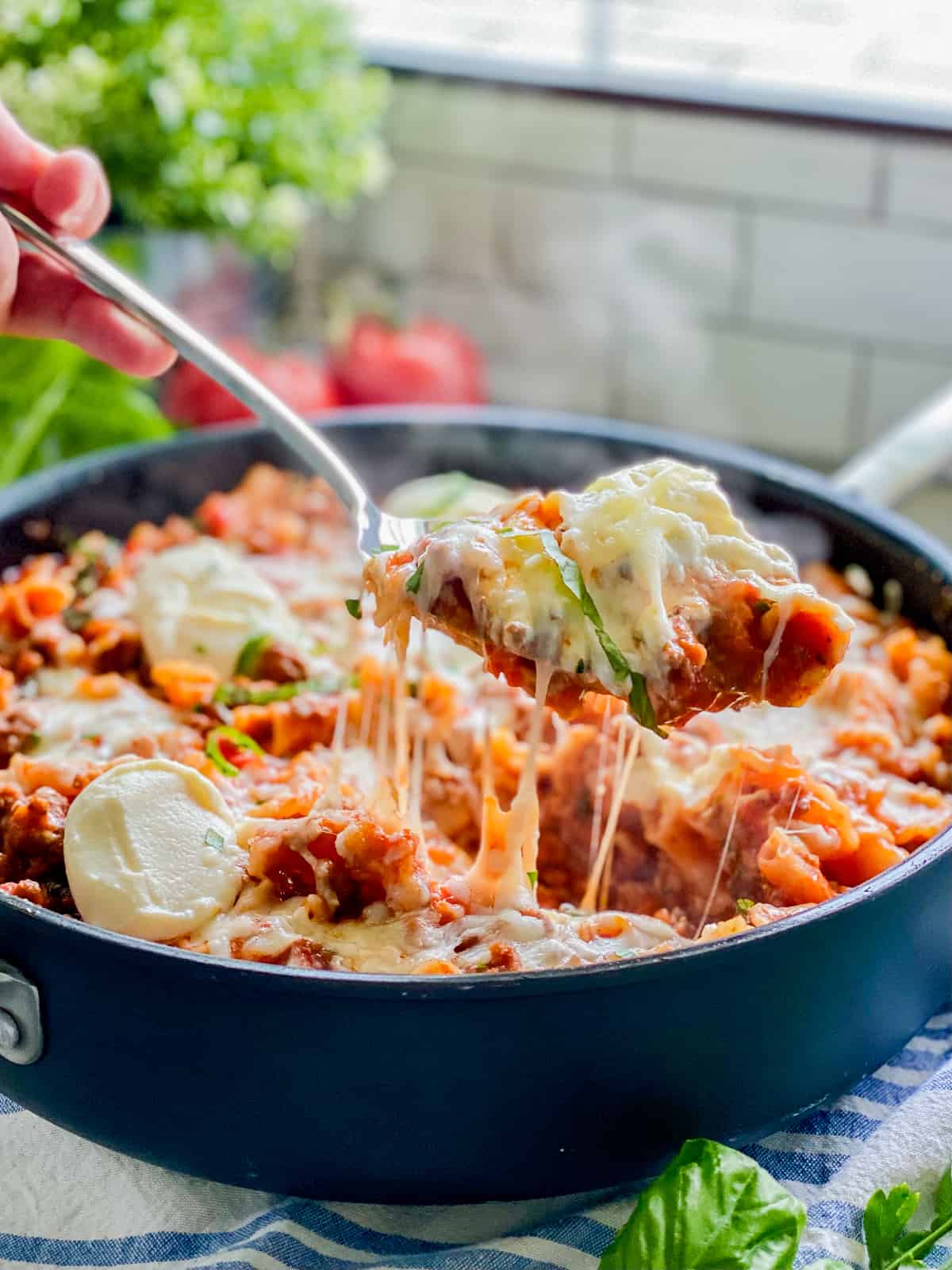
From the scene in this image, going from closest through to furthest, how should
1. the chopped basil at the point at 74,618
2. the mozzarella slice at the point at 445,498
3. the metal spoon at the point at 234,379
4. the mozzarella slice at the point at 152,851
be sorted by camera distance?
1. the mozzarella slice at the point at 152,851
2. the metal spoon at the point at 234,379
3. the chopped basil at the point at 74,618
4. the mozzarella slice at the point at 445,498

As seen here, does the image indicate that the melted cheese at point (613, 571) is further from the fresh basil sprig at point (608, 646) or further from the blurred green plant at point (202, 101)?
the blurred green plant at point (202, 101)

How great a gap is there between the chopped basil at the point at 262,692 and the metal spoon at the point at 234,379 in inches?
12.1

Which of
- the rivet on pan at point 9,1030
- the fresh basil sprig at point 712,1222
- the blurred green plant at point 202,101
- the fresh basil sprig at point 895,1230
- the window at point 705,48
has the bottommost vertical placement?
the fresh basil sprig at point 895,1230

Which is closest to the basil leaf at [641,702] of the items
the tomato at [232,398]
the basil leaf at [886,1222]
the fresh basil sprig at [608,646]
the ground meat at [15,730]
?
the fresh basil sprig at [608,646]

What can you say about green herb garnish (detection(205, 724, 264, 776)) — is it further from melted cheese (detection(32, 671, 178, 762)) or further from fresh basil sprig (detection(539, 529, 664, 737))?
fresh basil sprig (detection(539, 529, 664, 737))

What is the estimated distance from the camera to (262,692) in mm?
2139

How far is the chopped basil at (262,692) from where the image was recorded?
2117 millimetres

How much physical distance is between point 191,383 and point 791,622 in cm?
219

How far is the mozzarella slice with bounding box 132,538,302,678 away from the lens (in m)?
2.19

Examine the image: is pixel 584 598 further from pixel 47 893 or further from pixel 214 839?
pixel 47 893

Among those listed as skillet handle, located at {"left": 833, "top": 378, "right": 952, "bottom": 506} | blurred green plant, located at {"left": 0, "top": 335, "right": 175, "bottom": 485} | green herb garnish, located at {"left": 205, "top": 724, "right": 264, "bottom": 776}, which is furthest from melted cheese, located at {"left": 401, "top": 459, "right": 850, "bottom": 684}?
blurred green plant, located at {"left": 0, "top": 335, "right": 175, "bottom": 485}

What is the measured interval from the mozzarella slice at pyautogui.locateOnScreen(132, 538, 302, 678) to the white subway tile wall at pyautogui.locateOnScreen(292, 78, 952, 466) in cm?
192

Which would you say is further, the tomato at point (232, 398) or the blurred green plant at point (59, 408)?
the tomato at point (232, 398)

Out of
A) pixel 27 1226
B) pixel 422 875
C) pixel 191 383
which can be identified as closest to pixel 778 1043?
pixel 422 875
